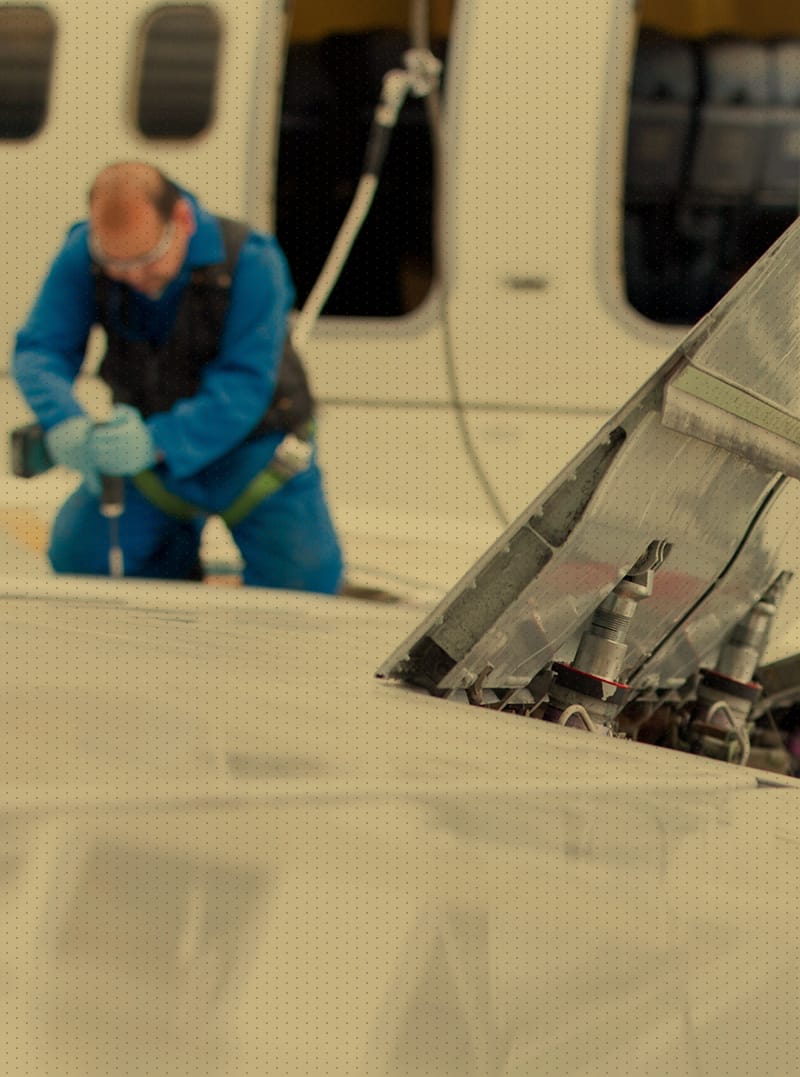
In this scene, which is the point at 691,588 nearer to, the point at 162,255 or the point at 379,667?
the point at 379,667

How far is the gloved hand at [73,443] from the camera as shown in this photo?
10.9 ft

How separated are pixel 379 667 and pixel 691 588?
391mm

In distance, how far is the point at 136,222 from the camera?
3.15 metres

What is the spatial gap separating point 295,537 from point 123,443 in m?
0.54

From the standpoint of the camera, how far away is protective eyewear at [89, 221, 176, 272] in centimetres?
319

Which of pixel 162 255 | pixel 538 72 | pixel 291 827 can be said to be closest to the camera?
pixel 291 827

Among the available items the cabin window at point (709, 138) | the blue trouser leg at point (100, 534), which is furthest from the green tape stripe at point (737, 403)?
the cabin window at point (709, 138)

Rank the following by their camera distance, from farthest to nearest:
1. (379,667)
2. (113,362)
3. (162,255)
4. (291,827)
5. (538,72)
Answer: (538,72) < (113,362) < (162,255) < (379,667) < (291,827)

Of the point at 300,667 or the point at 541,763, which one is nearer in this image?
the point at 541,763

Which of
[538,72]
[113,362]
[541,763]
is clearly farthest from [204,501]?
[541,763]

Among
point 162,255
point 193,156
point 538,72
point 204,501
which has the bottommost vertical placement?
point 204,501

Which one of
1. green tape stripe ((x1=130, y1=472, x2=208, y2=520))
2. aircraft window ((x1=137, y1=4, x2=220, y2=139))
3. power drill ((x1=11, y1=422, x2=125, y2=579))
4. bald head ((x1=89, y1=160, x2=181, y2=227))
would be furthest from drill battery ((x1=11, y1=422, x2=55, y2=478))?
aircraft window ((x1=137, y1=4, x2=220, y2=139))

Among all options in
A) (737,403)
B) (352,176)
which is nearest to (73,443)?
(352,176)

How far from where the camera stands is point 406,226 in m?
4.85
